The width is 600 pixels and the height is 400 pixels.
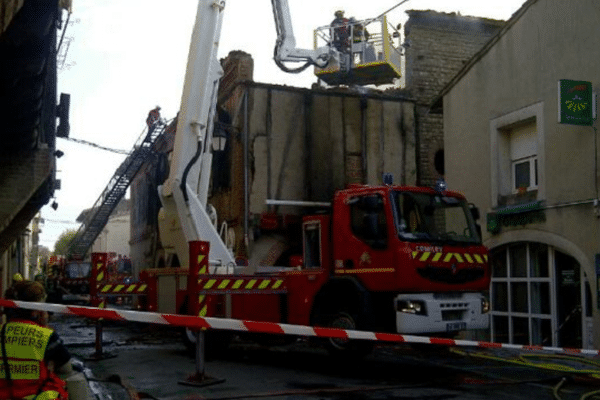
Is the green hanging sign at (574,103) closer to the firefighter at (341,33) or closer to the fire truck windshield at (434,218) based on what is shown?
the fire truck windshield at (434,218)

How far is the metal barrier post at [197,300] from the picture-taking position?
876cm

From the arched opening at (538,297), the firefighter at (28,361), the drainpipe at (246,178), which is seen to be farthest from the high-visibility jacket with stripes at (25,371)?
the drainpipe at (246,178)

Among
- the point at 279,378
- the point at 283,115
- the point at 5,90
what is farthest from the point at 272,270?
the point at 283,115

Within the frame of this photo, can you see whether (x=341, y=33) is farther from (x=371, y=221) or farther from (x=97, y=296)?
(x=371, y=221)

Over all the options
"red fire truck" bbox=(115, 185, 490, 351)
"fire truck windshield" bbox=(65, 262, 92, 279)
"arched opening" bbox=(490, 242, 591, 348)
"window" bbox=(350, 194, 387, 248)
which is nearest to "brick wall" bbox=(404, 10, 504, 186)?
"arched opening" bbox=(490, 242, 591, 348)

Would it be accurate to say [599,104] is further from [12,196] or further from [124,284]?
[12,196]

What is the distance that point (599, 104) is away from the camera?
39.0 feet

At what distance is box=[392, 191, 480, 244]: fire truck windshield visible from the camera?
10.0 meters

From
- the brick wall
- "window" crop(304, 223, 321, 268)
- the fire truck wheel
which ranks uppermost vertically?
the brick wall

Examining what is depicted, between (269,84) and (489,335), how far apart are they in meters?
9.13

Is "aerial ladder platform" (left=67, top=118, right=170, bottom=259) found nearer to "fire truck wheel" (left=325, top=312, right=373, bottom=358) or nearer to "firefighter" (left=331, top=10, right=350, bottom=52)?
"firefighter" (left=331, top=10, right=350, bottom=52)

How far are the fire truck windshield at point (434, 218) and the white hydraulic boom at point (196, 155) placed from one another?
3.29m

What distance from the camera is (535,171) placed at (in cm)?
1384

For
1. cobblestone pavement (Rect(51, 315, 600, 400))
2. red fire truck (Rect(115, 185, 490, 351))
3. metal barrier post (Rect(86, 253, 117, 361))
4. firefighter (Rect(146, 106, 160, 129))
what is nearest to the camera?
cobblestone pavement (Rect(51, 315, 600, 400))
